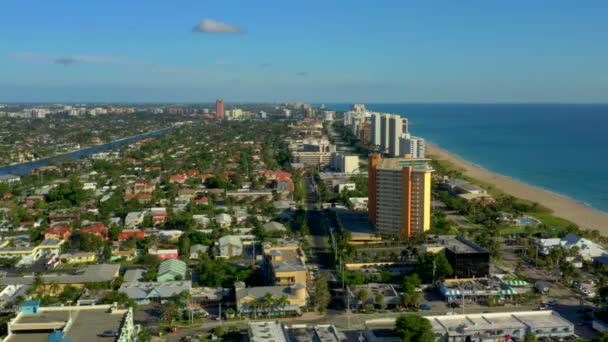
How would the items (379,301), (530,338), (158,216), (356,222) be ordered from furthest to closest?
1. (158,216)
2. (356,222)
3. (379,301)
4. (530,338)

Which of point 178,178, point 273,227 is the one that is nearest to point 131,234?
point 273,227

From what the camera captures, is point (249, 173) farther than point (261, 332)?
Yes

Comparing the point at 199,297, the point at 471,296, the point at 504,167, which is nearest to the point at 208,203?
the point at 199,297

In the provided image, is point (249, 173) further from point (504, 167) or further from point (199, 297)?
point (199, 297)

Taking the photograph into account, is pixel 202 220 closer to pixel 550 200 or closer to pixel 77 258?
pixel 77 258

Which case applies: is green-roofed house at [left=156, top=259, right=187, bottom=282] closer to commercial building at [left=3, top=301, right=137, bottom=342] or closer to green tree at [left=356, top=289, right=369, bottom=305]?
commercial building at [left=3, top=301, right=137, bottom=342]

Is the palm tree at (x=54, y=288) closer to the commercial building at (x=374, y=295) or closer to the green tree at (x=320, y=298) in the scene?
the green tree at (x=320, y=298)
